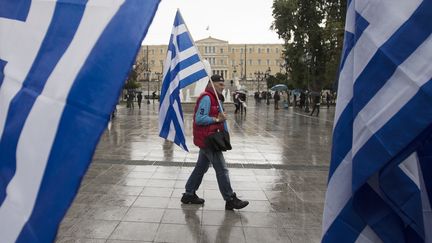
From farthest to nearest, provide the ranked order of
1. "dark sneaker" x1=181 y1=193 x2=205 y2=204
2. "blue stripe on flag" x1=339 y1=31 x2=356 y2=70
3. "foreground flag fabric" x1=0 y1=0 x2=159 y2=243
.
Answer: "dark sneaker" x1=181 y1=193 x2=205 y2=204 → "blue stripe on flag" x1=339 y1=31 x2=356 y2=70 → "foreground flag fabric" x1=0 y1=0 x2=159 y2=243

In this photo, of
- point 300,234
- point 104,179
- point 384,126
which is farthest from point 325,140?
point 384,126

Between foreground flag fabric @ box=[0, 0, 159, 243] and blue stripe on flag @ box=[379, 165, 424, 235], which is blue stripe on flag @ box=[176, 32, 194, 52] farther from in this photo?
blue stripe on flag @ box=[379, 165, 424, 235]

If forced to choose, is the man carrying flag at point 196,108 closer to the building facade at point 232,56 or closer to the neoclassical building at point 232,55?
the building facade at point 232,56

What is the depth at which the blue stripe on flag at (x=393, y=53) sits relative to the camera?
1.59 m

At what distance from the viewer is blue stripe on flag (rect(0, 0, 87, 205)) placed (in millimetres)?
1571

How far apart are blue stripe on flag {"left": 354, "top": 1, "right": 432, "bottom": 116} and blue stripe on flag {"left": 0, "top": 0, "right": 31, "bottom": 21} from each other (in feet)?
4.15

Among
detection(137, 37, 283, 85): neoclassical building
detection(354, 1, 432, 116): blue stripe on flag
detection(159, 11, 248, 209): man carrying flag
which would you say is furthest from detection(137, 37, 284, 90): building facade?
detection(354, 1, 432, 116): blue stripe on flag

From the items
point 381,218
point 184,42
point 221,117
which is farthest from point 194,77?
point 381,218

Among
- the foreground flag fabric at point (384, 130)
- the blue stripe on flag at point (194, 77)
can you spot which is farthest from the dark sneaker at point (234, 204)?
the foreground flag fabric at point (384, 130)

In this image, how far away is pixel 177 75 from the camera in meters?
7.44

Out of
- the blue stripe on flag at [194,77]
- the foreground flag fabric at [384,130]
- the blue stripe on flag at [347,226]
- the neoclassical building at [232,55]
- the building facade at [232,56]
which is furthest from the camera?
the neoclassical building at [232,55]

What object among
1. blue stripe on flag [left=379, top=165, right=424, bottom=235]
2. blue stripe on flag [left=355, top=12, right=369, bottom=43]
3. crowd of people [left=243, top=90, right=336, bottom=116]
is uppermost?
blue stripe on flag [left=355, top=12, right=369, bottom=43]

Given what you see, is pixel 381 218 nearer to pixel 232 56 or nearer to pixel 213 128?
pixel 213 128

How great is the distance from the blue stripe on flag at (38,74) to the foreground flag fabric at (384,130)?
1.08 m
